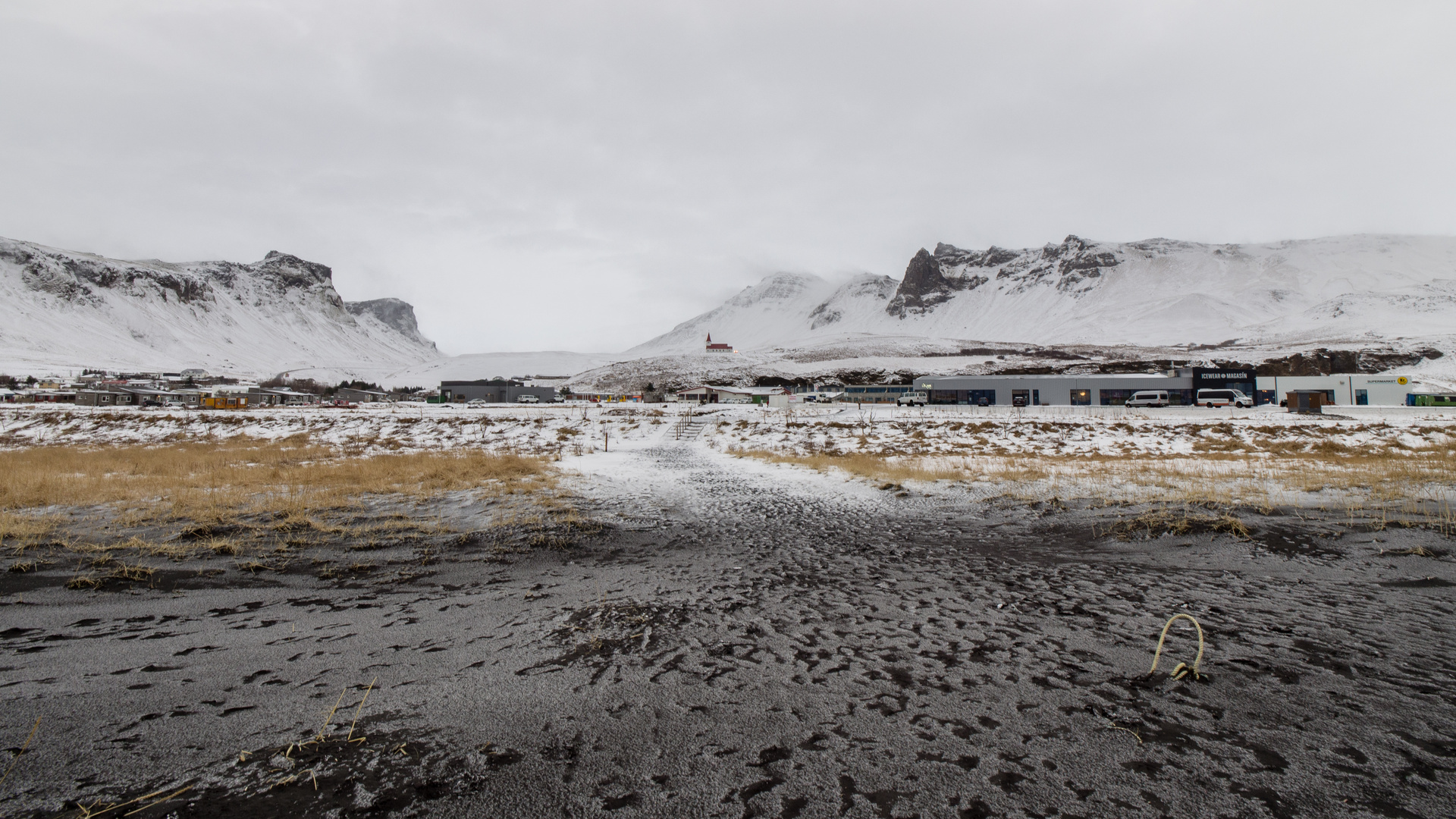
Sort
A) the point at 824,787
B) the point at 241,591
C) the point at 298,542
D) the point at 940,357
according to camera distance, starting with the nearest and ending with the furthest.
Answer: the point at 824,787
the point at 241,591
the point at 298,542
the point at 940,357

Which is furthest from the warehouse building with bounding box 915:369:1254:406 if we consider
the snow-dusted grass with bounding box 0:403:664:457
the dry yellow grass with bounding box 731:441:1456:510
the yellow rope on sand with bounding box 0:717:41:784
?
the yellow rope on sand with bounding box 0:717:41:784

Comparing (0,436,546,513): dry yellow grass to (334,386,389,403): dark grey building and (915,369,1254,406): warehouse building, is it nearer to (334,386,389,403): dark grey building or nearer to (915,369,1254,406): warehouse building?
(915,369,1254,406): warehouse building

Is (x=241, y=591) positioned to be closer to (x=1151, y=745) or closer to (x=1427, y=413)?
(x=1151, y=745)

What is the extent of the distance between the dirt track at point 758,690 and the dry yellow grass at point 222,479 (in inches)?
203

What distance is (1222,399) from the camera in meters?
57.8

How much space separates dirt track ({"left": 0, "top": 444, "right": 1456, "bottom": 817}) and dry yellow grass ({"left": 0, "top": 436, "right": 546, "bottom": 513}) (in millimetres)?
5164

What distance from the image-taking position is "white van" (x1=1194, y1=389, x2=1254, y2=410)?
53094 millimetres

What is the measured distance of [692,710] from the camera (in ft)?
15.3

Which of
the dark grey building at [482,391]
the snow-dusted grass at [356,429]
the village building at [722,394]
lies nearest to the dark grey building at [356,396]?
the dark grey building at [482,391]

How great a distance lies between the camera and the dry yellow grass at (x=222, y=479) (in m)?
12.3

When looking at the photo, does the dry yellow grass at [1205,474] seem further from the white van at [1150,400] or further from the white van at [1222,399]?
the white van at [1150,400]

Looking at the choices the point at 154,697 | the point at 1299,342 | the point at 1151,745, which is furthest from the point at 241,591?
the point at 1299,342

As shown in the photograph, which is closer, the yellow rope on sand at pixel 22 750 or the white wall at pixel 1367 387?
the yellow rope on sand at pixel 22 750

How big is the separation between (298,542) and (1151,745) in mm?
11695
